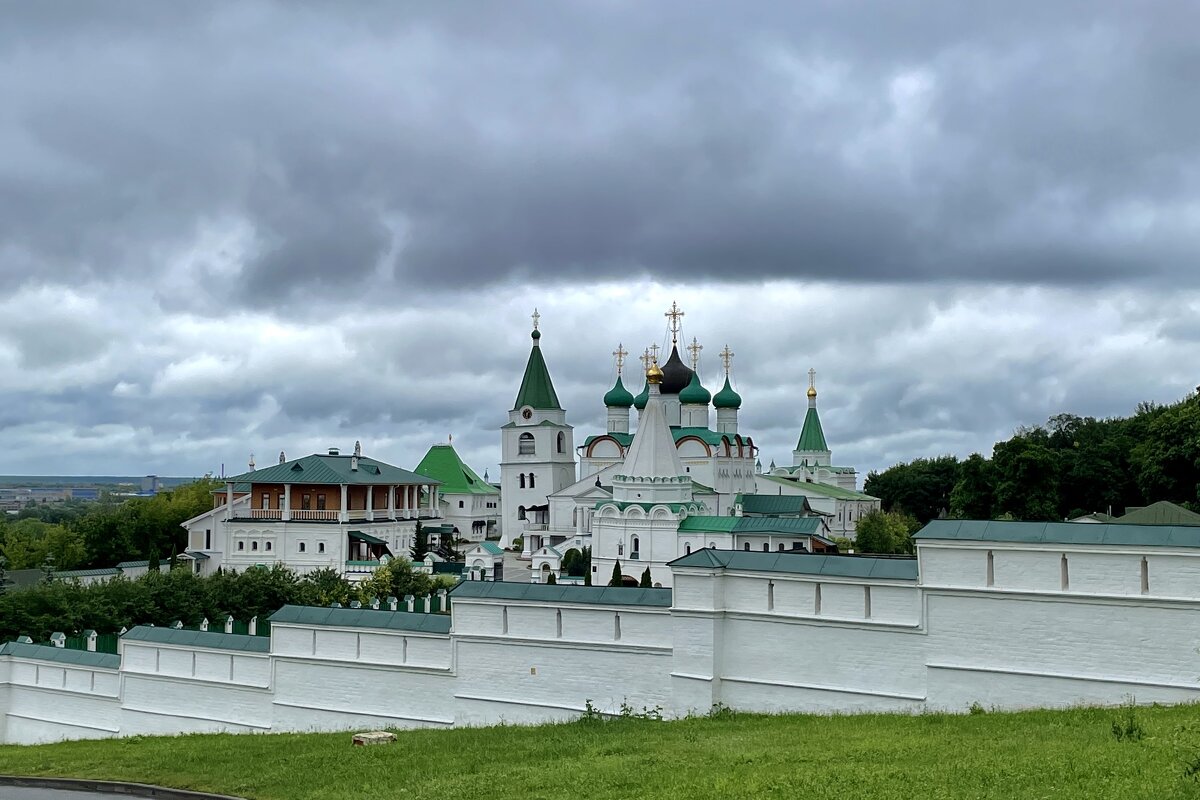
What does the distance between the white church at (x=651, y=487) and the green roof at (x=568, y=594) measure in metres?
28.2

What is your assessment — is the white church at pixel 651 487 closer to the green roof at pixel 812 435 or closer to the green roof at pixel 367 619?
the green roof at pixel 812 435

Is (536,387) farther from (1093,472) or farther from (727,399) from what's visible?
(1093,472)

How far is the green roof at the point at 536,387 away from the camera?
70000 millimetres

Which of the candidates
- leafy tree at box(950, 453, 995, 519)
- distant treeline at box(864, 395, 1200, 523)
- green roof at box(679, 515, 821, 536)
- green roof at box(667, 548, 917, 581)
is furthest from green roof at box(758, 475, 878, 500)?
green roof at box(667, 548, 917, 581)

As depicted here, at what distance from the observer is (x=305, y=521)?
51.1m

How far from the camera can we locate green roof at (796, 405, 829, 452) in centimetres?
8644

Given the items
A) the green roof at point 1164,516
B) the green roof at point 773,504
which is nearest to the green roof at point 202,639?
the green roof at point 1164,516

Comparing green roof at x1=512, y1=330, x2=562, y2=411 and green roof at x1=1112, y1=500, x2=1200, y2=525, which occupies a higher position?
green roof at x1=512, y1=330, x2=562, y2=411

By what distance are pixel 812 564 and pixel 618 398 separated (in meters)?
52.2

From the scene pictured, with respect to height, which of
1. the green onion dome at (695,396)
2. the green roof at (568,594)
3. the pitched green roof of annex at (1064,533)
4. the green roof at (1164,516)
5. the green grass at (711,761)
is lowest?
the green grass at (711,761)

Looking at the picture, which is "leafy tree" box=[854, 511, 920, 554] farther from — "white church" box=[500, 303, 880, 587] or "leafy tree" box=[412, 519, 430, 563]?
"leafy tree" box=[412, 519, 430, 563]

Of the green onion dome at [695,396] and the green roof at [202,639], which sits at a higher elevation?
the green onion dome at [695,396]

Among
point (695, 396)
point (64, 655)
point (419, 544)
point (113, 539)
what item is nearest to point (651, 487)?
point (419, 544)

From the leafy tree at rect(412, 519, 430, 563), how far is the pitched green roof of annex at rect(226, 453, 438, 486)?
2.34 meters
